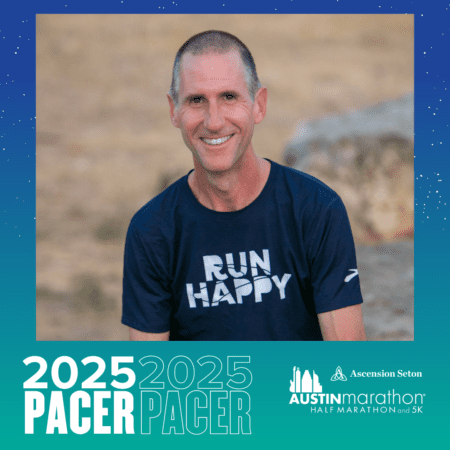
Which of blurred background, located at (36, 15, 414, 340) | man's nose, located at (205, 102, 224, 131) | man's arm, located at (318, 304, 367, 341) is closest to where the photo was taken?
man's nose, located at (205, 102, 224, 131)

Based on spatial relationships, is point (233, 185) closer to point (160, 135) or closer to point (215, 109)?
point (215, 109)

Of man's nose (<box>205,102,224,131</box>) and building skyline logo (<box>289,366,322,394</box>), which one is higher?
man's nose (<box>205,102,224,131</box>)

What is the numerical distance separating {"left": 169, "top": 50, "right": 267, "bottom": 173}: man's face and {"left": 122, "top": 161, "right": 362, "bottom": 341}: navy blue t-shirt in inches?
10.2

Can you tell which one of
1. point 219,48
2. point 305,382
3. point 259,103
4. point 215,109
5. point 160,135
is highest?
point 160,135

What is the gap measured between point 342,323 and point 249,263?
1.76ft

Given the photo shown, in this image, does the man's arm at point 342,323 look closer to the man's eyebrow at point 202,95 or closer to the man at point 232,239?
the man at point 232,239

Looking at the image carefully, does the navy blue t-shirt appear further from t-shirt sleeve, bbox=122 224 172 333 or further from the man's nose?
the man's nose

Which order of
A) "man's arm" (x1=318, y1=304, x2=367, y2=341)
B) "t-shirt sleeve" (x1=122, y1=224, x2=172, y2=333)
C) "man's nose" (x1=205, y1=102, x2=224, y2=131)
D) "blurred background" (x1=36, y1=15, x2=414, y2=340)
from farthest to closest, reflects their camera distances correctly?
"blurred background" (x1=36, y1=15, x2=414, y2=340)
"t-shirt sleeve" (x1=122, y1=224, x2=172, y2=333)
"man's arm" (x1=318, y1=304, x2=367, y2=341)
"man's nose" (x1=205, y1=102, x2=224, y2=131)

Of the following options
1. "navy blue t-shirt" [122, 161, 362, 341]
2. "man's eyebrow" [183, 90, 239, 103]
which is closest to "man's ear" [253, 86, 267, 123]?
"man's eyebrow" [183, 90, 239, 103]

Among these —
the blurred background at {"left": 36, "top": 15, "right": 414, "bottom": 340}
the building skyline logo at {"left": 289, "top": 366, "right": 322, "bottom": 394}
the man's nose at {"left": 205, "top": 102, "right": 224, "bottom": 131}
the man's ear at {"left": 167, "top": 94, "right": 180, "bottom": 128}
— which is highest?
the blurred background at {"left": 36, "top": 15, "right": 414, "bottom": 340}

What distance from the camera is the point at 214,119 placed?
2.65 metres

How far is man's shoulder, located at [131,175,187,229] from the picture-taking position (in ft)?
9.46

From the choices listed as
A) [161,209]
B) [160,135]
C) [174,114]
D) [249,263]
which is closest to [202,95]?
[174,114]

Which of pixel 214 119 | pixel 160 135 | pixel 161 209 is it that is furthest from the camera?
pixel 160 135
